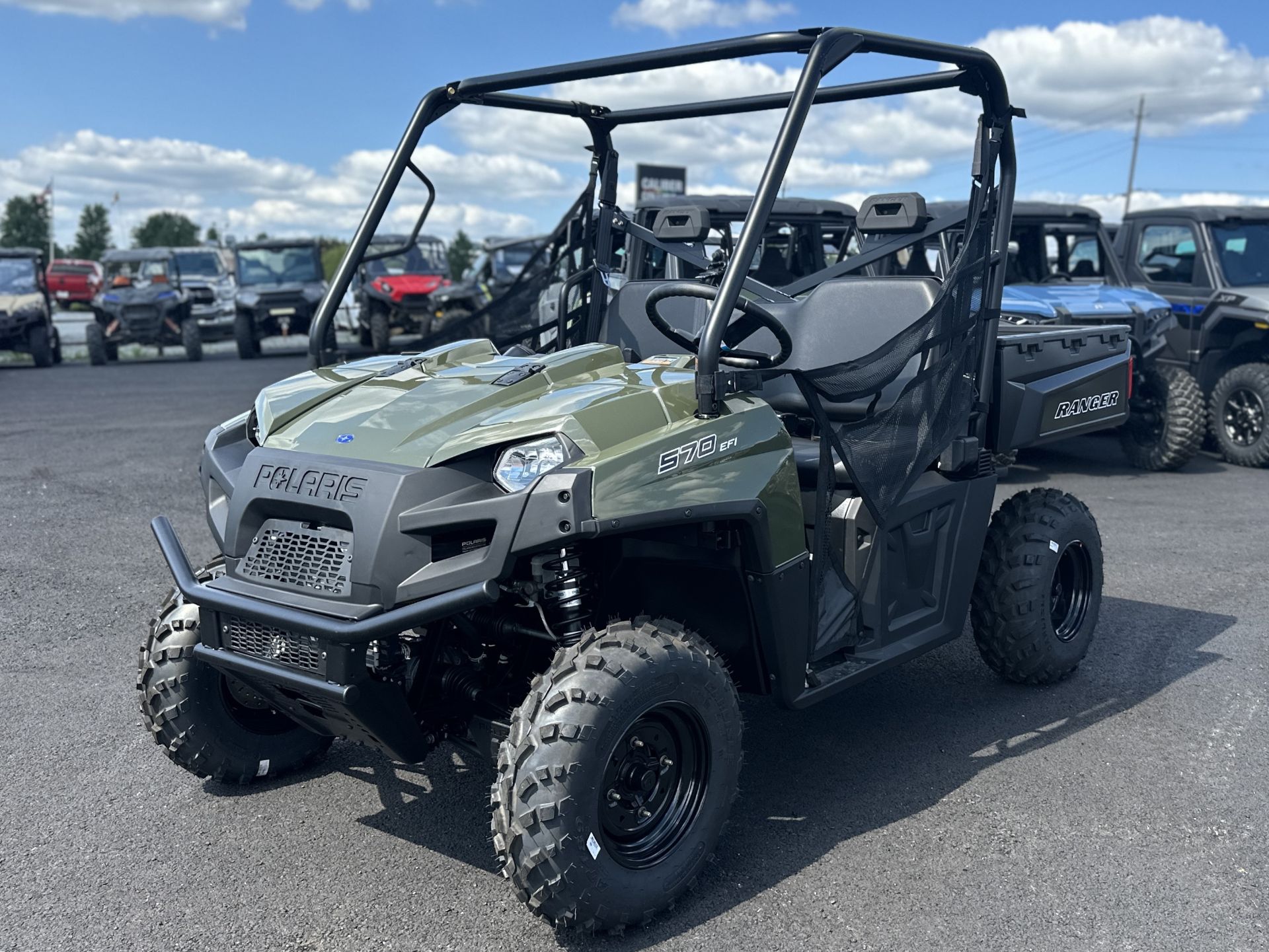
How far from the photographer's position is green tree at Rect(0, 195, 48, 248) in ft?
230

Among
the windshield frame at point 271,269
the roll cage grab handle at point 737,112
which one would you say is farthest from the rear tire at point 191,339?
the roll cage grab handle at point 737,112

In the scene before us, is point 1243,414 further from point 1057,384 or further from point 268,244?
point 268,244

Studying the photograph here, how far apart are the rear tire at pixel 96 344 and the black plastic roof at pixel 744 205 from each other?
1125 cm

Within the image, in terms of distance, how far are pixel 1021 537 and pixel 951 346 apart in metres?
0.88

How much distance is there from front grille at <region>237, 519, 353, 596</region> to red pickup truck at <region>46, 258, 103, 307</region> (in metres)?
35.8

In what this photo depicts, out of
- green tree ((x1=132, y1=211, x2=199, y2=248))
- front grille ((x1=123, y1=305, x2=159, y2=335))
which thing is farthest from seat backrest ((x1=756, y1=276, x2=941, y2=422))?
green tree ((x1=132, y1=211, x2=199, y2=248))

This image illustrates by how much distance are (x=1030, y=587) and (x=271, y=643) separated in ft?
8.79

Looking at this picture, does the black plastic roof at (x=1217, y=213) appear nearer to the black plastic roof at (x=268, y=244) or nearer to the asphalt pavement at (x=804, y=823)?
the asphalt pavement at (x=804, y=823)

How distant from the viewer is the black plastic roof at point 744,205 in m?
9.88

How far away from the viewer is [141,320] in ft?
61.9

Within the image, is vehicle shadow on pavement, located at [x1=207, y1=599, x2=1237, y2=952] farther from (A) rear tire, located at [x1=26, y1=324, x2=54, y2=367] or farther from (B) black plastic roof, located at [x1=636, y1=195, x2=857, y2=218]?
(A) rear tire, located at [x1=26, y1=324, x2=54, y2=367]

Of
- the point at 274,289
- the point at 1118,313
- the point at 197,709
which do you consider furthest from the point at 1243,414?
the point at 274,289

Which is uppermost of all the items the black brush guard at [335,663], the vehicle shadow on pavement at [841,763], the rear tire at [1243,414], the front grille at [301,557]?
the front grille at [301,557]

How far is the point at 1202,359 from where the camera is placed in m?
9.81
